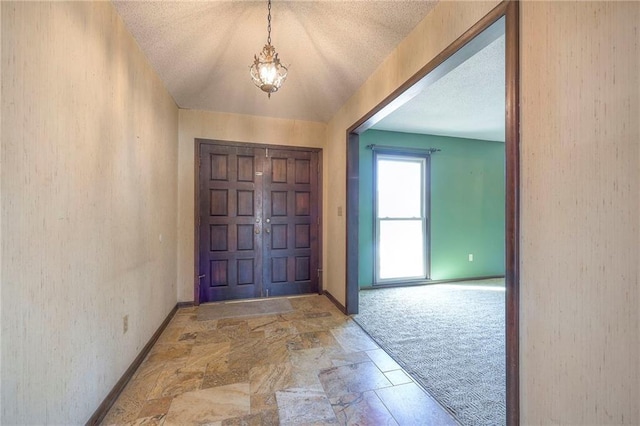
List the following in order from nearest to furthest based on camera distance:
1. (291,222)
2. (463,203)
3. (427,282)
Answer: (291,222) → (427,282) → (463,203)

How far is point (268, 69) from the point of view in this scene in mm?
1660

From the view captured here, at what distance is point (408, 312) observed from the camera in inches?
119

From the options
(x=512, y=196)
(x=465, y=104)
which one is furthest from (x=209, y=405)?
(x=465, y=104)

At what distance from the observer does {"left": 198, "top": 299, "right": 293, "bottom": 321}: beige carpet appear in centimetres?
293

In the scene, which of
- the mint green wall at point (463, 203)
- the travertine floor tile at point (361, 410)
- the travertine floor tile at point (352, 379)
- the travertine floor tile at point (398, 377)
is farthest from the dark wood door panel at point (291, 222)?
the travertine floor tile at point (361, 410)

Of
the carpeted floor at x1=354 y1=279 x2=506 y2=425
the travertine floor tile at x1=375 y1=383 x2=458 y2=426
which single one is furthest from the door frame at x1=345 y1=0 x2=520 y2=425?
the carpeted floor at x1=354 y1=279 x2=506 y2=425

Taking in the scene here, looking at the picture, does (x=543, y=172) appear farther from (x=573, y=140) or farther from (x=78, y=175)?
(x=78, y=175)

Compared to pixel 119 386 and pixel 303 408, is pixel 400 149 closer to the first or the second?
pixel 303 408

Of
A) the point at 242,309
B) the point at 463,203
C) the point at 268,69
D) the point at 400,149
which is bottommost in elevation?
Result: the point at 242,309

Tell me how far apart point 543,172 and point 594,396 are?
0.82m

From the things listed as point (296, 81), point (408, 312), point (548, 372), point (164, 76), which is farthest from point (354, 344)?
point (164, 76)

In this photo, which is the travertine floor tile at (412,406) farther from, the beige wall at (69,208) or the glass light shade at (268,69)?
the glass light shade at (268,69)

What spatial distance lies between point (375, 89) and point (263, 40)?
1.09m

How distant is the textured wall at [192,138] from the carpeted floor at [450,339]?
2305 mm
